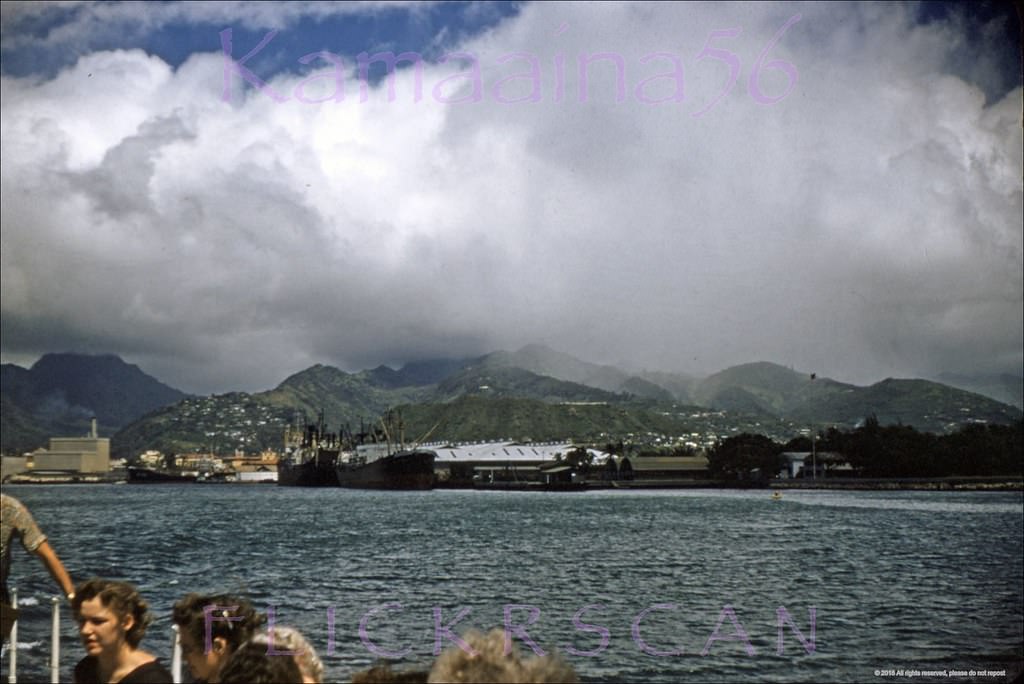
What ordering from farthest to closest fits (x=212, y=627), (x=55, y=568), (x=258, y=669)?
(x=55, y=568) → (x=212, y=627) → (x=258, y=669)

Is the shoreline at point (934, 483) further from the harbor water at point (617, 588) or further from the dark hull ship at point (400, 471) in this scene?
the harbor water at point (617, 588)

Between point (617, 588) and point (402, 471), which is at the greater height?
point (402, 471)

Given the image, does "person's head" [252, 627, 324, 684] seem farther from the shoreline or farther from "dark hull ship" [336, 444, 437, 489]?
the shoreline

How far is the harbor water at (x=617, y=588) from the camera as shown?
21.8 m

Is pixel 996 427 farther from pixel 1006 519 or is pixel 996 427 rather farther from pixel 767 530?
pixel 767 530

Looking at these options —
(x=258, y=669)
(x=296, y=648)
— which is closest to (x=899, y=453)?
(x=296, y=648)

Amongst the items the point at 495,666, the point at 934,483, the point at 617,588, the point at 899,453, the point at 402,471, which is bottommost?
the point at 934,483

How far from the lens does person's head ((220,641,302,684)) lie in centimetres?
295

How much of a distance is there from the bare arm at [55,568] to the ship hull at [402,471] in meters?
137

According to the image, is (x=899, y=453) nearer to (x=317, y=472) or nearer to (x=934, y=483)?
(x=934, y=483)

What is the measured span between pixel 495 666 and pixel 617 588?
1337 inches

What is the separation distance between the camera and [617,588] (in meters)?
35.1

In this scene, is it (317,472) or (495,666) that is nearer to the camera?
(495,666)

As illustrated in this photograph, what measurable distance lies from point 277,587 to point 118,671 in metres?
33.0
